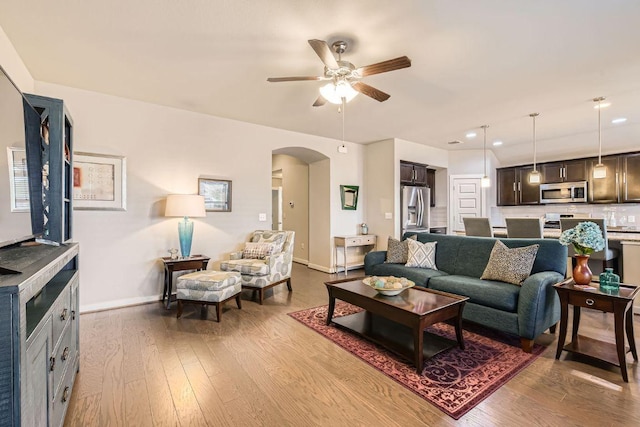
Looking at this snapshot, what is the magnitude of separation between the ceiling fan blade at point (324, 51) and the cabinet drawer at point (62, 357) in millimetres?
2342

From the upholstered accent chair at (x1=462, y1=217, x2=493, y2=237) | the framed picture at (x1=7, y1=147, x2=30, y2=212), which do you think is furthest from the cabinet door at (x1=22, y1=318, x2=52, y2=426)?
the upholstered accent chair at (x1=462, y1=217, x2=493, y2=237)

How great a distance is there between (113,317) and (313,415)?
9.24 ft

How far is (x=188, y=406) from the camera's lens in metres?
1.88

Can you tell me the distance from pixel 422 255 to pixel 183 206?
311cm

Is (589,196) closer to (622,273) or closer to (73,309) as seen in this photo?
(622,273)

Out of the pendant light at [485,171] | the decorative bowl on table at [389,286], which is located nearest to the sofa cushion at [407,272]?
the decorative bowl on table at [389,286]

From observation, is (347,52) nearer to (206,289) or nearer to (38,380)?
(206,289)

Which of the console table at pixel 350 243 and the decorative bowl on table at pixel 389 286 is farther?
the console table at pixel 350 243

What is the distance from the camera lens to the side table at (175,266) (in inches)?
145

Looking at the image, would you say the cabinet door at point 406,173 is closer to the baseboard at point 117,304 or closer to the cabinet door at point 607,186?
the cabinet door at point 607,186

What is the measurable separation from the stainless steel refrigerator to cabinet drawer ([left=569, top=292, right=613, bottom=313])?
3644mm

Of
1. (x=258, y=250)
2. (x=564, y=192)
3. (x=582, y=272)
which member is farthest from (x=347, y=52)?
(x=564, y=192)

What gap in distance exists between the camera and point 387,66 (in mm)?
2328

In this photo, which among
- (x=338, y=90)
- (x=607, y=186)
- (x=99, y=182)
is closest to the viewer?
(x=338, y=90)
